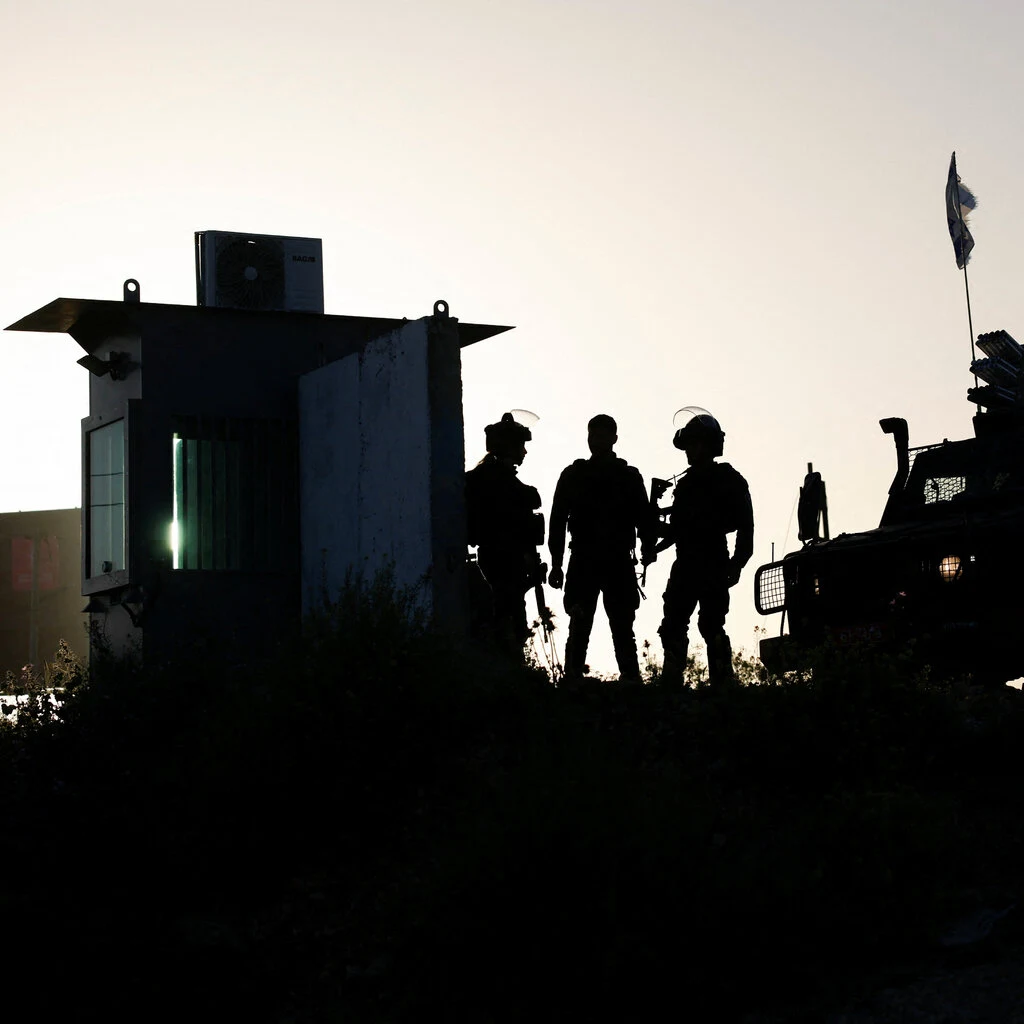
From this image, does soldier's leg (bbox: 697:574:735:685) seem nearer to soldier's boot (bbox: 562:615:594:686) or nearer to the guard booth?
soldier's boot (bbox: 562:615:594:686)

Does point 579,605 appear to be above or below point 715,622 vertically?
above

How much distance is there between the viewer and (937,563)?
1112 centimetres

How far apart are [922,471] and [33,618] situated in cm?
4375

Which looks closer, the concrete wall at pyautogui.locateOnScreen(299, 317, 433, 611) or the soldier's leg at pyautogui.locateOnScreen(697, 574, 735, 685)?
the soldier's leg at pyautogui.locateOnScreen(697, 574, 735, 685)

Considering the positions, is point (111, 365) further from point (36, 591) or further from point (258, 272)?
point (36, 591)

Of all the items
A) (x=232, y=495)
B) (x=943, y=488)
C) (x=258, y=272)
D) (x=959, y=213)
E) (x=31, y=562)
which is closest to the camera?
(x=943, y=488)

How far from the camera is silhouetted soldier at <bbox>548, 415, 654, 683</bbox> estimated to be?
10.8 metres

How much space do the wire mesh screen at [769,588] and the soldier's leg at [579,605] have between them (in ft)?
6.03

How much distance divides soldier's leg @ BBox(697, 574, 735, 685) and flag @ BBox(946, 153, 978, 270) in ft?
22.8

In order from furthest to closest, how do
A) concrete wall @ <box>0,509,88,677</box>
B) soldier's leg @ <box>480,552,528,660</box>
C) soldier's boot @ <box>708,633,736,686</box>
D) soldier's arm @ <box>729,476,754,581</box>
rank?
1. concrete wall @ <box>0,509,88,677</box>
2. soldier's leg @ <box>480,552,528,660</box>
3. soldier's arm @ <box>729,476,754,581</box>
4. soldier's boot @ <box>708,633,736,686</box>

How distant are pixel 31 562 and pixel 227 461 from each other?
145 ft

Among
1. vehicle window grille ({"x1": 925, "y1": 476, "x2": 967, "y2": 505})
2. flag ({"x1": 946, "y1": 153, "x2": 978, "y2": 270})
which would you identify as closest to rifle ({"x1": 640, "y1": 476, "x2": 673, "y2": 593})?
vehicle window grille ({"x1": 925, "y1": 476, "x2": 967, "y2": 505})

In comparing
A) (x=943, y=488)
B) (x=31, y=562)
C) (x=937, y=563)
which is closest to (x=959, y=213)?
(x=943, y=488)

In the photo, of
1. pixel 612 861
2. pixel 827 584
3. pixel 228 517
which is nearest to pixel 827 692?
pixel 612 861
